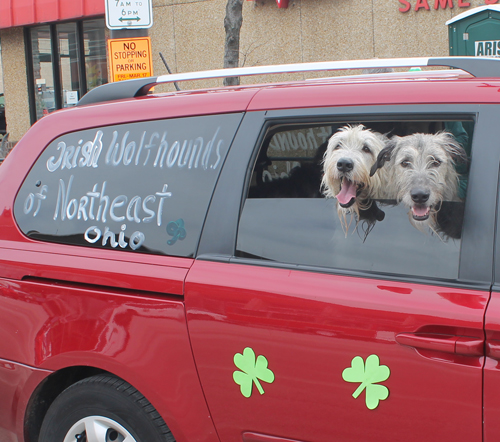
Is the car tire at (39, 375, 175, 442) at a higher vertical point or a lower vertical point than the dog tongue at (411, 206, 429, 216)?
lower

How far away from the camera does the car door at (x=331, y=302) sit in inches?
67.6

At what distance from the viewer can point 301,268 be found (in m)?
1.97

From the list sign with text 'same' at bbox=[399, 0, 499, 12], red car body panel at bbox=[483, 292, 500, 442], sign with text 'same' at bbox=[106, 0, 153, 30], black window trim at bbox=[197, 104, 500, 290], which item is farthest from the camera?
sign with text 'same' at bbox=[399, 0, 499, 12]

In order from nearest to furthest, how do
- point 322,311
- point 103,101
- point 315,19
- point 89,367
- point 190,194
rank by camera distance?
point 322,311 → point 190,194 → point 89,367 → point 103,101 → point 315,19

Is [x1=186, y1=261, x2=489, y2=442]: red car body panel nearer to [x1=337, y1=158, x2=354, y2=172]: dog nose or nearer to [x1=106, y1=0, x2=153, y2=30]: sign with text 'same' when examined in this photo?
[x1=337, y1=158, x2=354, y2=172]: dog nose

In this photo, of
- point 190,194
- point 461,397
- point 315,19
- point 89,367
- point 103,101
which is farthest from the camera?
point 315,19

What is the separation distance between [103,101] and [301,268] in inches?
54.7

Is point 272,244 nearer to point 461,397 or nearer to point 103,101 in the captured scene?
point 461,397

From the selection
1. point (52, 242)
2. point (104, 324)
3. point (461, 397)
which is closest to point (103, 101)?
point (52, 242)

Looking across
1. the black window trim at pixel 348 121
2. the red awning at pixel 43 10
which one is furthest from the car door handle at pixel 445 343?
the red awning at pixel 43 10

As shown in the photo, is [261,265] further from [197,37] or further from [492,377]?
[197,37]

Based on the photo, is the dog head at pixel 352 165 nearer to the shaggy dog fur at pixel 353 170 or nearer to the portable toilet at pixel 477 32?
the shaggy dog fur at pixel 353 170

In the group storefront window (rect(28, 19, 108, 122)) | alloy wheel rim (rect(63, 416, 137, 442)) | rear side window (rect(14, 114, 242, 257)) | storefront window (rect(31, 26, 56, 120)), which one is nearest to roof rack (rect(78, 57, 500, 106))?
rear side window (rect(14, 114, 242, 257))

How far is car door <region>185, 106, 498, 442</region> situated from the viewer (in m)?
1.72
